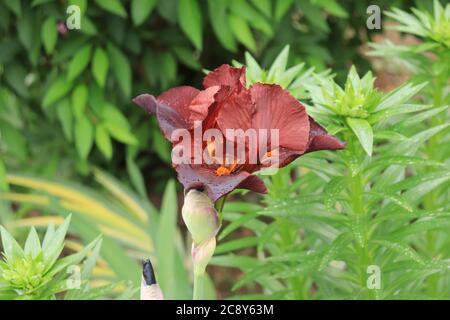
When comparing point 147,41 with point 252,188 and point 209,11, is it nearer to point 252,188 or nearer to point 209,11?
point 209,11

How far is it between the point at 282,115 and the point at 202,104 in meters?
0.09

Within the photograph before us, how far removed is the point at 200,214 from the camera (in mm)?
887

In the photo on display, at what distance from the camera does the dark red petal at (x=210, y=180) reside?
85 centimetres

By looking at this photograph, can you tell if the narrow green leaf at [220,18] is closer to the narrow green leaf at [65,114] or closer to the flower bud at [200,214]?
the narrow green leaf at [65,114]

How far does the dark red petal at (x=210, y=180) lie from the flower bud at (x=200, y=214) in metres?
0.02

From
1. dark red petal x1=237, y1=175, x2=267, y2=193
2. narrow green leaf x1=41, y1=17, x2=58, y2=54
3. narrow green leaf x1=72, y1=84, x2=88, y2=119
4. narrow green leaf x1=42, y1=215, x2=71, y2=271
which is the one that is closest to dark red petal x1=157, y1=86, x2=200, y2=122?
dark red petal x1=237, y1=175, x2=267, y2=193

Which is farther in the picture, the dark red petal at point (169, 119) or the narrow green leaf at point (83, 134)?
the narrow green leaf at point (83, 134)

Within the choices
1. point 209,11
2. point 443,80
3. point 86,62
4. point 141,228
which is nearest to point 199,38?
point 209,11

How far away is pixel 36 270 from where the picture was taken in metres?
1.06

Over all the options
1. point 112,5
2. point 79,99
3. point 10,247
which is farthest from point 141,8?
point 10,247

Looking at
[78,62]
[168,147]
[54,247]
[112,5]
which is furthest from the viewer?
[168,147]

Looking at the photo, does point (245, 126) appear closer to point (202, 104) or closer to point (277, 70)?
point (202, 104)

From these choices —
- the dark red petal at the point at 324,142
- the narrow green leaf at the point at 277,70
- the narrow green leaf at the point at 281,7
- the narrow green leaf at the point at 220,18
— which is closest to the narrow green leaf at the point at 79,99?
the narrow green leaf at the point at 220,18

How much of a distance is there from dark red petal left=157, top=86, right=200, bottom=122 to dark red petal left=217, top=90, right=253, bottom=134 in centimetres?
6
